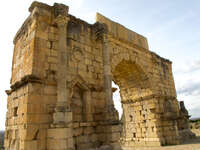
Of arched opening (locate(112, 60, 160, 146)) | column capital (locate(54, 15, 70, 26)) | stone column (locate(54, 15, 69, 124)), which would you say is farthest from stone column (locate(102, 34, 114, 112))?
arched opening (locate(112, 60, 160, 146))

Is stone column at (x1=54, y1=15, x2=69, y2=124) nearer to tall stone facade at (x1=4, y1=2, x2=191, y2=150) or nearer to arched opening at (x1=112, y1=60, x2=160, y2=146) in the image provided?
tall stone facade at (x1=4, y1=2, x2=191, y2=150)

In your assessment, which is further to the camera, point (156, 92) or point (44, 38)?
point (156, 92)

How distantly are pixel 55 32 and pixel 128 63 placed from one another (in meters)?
4.82

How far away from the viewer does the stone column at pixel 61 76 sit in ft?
16.2

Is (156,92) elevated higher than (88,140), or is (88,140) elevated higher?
(156,92)

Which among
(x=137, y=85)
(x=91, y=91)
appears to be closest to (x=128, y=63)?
(x=137, y=85)

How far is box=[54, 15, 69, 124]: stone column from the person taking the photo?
494 cm

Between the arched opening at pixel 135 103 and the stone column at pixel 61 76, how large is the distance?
4.38 m

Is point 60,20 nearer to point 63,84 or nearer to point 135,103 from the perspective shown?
point 63,84

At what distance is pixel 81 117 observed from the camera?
6.25 meters

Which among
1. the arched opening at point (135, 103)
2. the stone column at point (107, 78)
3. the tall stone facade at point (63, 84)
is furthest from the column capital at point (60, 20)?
the arched opening at point (135, 103)

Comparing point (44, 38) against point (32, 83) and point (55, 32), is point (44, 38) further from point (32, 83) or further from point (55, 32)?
point (32, 83)

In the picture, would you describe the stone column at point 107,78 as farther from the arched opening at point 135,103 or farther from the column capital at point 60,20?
the arched opening at point 135,103

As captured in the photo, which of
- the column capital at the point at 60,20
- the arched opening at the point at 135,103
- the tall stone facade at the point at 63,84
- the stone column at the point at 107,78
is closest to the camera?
the tall stone facade at the point at 63,84
